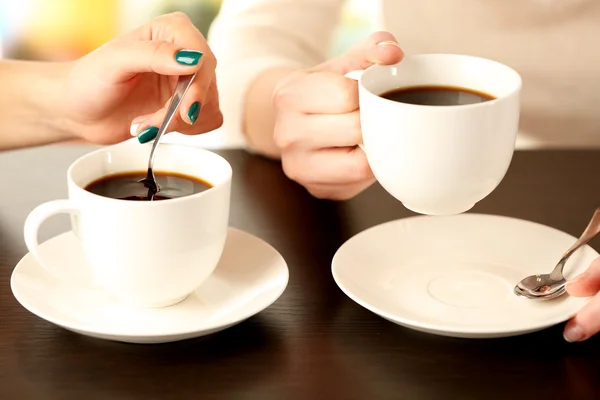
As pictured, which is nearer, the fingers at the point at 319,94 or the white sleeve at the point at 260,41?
the fingers at the point at 319,94

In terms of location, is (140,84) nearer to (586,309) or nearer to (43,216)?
(43,216)

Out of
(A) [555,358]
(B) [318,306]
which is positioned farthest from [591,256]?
(B) [318,306]

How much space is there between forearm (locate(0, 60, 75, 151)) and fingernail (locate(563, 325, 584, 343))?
2.33 ft

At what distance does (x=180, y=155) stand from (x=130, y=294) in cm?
16

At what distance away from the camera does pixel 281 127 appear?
1031mm

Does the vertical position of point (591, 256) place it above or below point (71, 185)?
below

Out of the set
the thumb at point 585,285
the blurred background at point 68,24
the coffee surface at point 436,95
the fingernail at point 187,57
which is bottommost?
the blurred background at point 68,24

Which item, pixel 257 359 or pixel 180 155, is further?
pixel 180 155

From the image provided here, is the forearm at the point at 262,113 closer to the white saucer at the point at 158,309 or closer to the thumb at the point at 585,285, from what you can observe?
the white saucer at the point at 158,309

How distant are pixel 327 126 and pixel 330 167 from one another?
7 centimetres

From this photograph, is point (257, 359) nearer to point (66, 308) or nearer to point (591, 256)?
point (66, 308)

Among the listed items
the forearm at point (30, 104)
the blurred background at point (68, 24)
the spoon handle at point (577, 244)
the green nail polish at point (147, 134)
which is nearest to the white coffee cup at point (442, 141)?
the spoon handle at point (577, 244)

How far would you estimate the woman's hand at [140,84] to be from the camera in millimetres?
860

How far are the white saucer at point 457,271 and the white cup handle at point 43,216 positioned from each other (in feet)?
0.84
